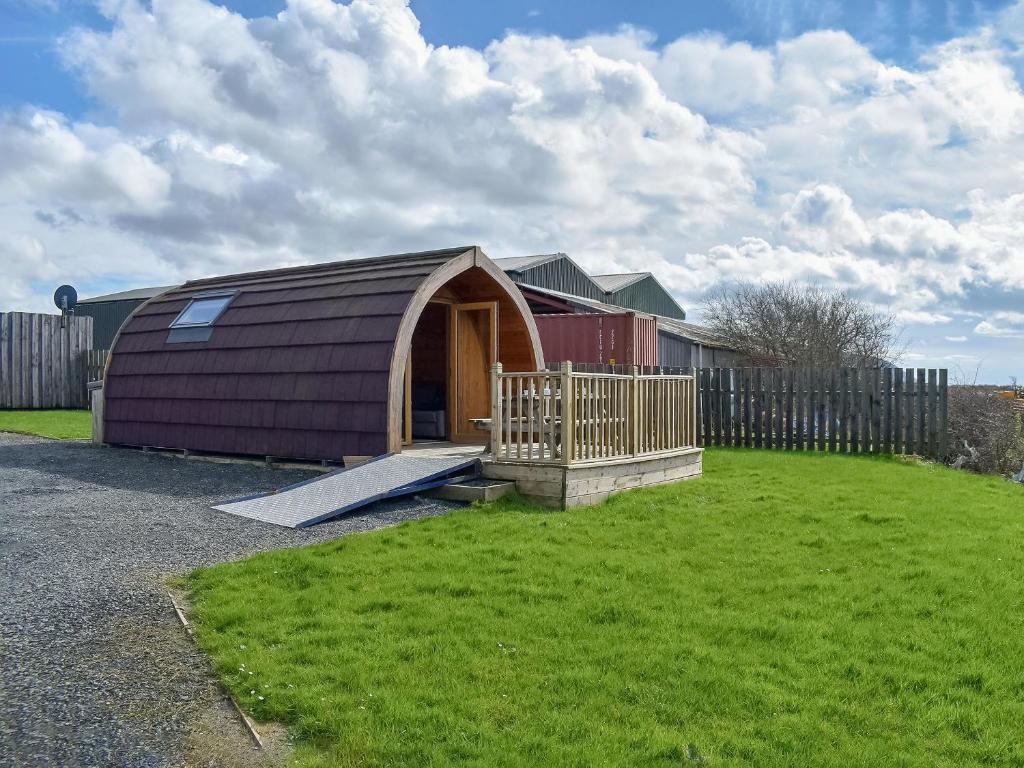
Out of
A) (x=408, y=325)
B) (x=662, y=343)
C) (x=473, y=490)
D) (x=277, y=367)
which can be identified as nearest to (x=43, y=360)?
(x=277, y=367)

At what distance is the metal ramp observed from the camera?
7.75 m

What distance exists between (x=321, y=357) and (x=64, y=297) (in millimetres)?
18561

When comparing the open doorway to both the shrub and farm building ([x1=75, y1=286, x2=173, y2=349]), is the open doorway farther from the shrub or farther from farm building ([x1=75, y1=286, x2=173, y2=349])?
farm building ([x1=75, y1=286, x2=173, y2=349])

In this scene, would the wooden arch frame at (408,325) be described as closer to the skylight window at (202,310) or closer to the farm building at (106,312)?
the skylight window at (202,310)

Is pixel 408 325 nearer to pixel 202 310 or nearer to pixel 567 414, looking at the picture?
pixel 567 414

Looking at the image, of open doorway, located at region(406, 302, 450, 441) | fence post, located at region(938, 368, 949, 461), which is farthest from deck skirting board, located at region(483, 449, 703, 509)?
fence post, located at region(938, 368, 949, 461)

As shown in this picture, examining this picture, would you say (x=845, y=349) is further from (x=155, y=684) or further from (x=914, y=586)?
(x=155, y=684)

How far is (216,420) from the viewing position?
39.2 ft

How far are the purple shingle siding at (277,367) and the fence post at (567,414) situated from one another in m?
2.48

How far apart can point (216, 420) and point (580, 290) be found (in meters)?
25.7

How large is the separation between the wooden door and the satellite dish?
58.1ft

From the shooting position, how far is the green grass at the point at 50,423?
16.1 metres

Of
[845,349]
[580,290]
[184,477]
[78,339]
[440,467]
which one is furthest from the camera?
[580,290]

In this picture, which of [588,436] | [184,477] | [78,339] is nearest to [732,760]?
[588,436]
